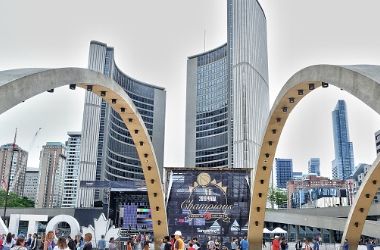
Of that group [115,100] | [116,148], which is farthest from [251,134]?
[115,100]

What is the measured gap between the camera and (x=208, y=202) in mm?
37219

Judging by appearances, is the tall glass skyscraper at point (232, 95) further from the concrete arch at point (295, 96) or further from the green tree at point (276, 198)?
the concrete arch at point (295, 96)

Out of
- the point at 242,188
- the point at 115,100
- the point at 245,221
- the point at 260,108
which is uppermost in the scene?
the point at 260,108

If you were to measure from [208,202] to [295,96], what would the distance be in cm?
2306

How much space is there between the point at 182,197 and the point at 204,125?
203 feet

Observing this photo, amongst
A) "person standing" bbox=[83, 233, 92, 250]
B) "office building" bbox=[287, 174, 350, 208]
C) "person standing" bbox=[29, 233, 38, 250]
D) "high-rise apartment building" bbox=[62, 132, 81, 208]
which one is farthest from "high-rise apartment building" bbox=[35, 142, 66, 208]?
"person standing" bbox=[83, 233, 92, 250]

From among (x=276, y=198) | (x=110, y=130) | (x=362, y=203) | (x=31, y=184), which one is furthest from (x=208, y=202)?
(x=31, y=184)

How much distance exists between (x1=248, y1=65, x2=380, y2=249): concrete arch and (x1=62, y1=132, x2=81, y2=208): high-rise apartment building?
160 m

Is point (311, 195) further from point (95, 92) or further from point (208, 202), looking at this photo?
point (95, 92)

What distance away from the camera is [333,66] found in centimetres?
1168

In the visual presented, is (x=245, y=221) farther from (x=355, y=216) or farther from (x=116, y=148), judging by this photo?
(x=116, y=148)

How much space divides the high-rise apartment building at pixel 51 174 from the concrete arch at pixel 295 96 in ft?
479

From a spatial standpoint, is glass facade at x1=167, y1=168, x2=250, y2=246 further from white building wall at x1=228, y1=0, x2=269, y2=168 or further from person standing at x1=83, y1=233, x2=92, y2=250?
white building wall at x1=228, y1=0, x2=269, y2=168

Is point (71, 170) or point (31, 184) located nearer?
point (71, 170)
